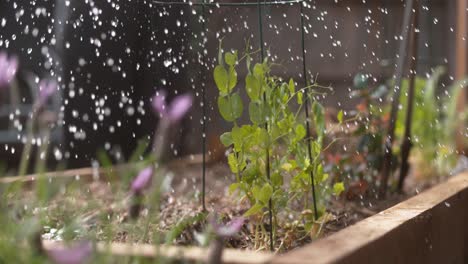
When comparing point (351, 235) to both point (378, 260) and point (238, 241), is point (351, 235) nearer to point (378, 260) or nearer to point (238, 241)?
point (378, 260)

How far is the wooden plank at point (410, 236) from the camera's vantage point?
4.02 feet

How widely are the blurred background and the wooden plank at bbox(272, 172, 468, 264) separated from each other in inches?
20.5

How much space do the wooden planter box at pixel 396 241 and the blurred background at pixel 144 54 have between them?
0.53m

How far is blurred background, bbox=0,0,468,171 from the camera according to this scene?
253 centimetres

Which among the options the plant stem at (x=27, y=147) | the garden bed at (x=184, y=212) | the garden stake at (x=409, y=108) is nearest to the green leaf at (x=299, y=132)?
the garden bed at (x=184, y=212)

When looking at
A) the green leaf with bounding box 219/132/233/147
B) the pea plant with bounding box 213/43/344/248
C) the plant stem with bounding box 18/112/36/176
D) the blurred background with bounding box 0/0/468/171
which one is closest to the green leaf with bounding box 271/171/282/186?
the pea plant with bounding box 213/43/344/248

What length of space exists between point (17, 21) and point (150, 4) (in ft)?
2.84

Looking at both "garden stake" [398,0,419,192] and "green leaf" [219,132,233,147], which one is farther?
"garden stake" [398,0,419,192]

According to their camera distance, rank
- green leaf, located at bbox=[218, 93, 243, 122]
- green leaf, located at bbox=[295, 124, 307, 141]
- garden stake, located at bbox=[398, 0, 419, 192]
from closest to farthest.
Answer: green leaf, located at bbox=[218, 93, 243, 122], green leaf, located at bbox=[295, 124, 307, 141], garden stake, located at bbox=[398, 0, 419, 192]

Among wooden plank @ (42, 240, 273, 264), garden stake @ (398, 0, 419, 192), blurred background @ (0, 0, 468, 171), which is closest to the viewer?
wooden plank @ (42, 240, 273, 264)

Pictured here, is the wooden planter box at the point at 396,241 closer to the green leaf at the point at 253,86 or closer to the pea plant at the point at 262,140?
the pea plant at the point at 262,140

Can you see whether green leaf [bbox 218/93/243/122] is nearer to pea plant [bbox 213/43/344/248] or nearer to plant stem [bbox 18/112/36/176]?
pea plant [bbox 213/43/344/248]

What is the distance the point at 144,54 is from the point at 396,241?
1.63 metres

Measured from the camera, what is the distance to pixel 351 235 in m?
1.38
